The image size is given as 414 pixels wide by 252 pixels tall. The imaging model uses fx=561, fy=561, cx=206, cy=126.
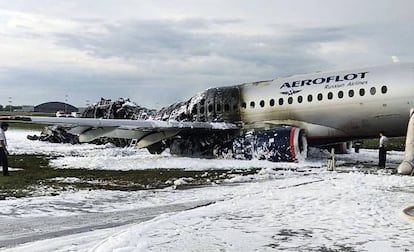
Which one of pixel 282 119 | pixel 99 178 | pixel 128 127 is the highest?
pixel 282 119

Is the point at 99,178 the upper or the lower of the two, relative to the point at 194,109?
lower

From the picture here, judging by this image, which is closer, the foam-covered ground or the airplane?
the foam-covered ground

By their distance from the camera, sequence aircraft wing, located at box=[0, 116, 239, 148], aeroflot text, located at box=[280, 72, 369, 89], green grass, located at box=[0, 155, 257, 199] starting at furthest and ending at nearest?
aeroflot text, located at box=[280, 72, 369, 89] → aircraft wing, located at box=[0, 116, 239, 148] → green grass, located at box=[0, 155, 257, 199]

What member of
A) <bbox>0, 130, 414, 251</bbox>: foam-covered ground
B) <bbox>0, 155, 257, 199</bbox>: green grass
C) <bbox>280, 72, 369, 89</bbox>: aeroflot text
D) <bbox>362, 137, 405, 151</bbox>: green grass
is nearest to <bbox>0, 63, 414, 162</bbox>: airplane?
<bbox>280, 72, 369, 89</bbox>: aeroflot text

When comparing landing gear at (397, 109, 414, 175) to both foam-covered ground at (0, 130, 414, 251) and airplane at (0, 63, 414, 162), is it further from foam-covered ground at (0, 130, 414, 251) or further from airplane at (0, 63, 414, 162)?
airplane at (0, 63, 414, 162)

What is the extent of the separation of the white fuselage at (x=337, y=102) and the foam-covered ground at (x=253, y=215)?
5936 mm

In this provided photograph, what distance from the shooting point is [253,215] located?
28.2 feet

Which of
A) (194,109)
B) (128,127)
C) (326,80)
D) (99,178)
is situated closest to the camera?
(99,178)

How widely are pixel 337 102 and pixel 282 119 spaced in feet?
7.79

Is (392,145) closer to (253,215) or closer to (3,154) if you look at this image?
(3,154)

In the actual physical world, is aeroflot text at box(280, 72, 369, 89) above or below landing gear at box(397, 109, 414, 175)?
above

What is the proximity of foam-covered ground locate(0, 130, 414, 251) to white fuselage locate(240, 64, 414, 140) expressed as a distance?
19.5ft

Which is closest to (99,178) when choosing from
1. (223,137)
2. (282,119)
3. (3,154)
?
(3,154)

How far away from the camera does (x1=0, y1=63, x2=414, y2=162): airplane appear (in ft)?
63.4
